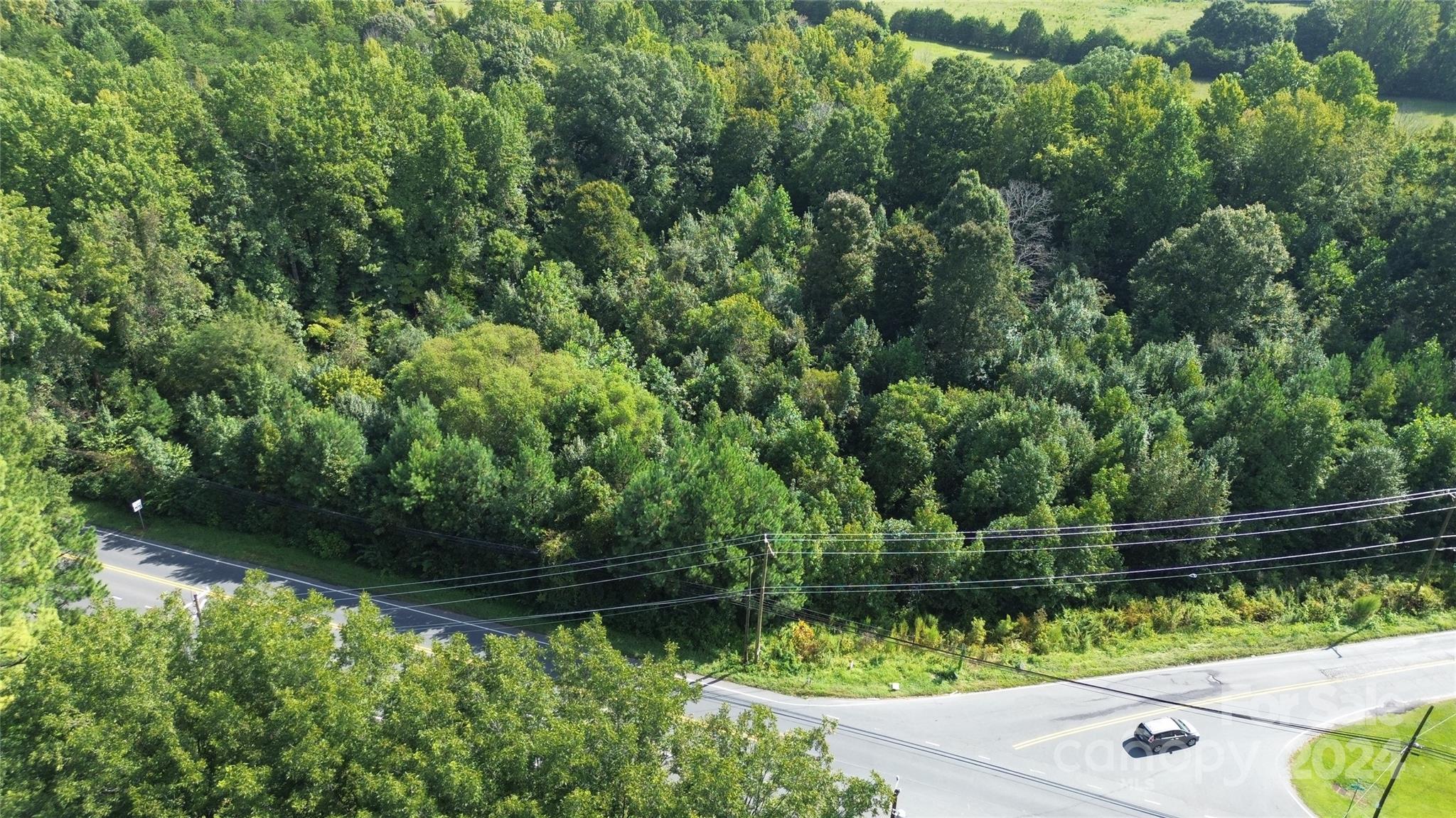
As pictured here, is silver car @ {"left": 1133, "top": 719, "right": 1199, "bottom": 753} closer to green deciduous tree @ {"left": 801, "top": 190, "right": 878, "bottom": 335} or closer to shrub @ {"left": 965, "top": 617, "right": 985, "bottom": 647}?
shrub @ {"left": 965, "top": 617, "right": 985, "bottom": 647}

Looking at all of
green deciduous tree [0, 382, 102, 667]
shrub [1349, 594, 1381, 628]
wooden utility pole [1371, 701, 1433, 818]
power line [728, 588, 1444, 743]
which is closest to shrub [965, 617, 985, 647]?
power line [728, 588, 1444, 743]

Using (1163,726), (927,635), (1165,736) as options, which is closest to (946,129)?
(927,635)

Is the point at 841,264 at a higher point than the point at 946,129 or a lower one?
lower

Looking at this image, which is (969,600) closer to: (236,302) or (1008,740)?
(1008,740)

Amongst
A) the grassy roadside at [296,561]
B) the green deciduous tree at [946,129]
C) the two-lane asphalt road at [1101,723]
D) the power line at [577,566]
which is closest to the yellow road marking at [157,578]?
the two-lane asphalt road at [1101,723]

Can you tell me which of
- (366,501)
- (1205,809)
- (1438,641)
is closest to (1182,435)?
(1438,641)

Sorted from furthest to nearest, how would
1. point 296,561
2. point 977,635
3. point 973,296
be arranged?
point 973,296 < point 296,561 < point 977,635

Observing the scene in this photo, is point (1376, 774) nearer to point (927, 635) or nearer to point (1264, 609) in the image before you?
point (1264, 609)
